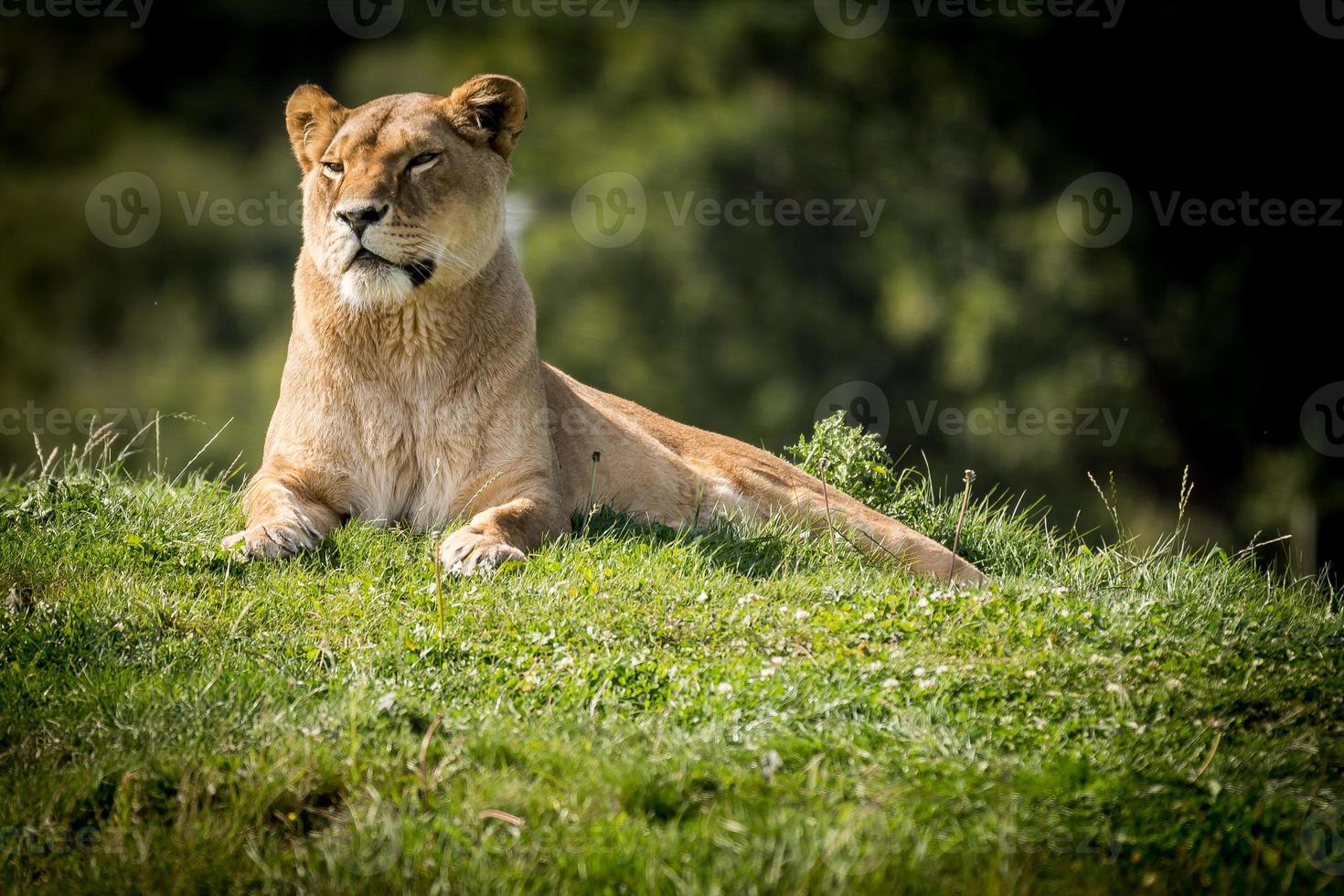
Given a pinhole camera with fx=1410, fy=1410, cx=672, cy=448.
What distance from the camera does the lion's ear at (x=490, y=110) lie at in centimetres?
623

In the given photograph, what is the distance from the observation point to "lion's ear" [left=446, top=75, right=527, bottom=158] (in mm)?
6230

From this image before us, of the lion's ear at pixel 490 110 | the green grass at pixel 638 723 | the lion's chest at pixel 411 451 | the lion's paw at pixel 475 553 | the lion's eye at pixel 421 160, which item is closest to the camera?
the green grass at pixel 638 723

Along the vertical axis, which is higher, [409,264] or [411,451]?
[409,264]

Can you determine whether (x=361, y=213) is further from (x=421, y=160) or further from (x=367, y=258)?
(x=421, y=160)

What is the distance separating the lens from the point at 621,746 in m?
3.89

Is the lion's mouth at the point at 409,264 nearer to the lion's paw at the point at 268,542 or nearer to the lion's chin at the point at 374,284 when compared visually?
the lion's chin at the point at 374,284

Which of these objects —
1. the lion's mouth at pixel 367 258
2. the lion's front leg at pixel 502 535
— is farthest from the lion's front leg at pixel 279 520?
the lion's mouth at pixel 367 258

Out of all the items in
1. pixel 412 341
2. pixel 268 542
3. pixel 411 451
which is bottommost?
pixel 268 542

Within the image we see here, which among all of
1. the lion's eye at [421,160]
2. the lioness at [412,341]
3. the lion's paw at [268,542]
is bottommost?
the lion's paw at [268,542]

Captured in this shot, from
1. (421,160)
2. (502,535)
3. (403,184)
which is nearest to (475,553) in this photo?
(502,535)

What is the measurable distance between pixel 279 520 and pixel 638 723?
2.14 metres

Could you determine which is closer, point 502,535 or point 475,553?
point 475,553

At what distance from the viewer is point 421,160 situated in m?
5.96

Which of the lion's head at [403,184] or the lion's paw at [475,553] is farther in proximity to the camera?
the lion's head at [403,184]
